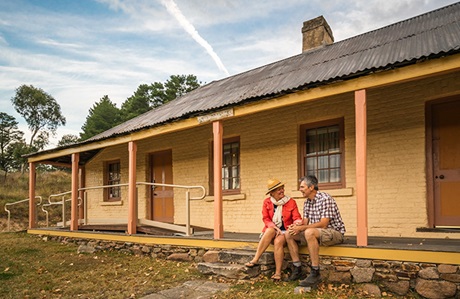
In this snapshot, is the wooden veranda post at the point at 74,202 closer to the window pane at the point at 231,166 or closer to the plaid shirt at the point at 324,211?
the window pane at the point at 231,166

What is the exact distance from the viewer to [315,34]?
1102 cm

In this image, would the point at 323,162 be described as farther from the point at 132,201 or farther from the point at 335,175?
the point at 132,201

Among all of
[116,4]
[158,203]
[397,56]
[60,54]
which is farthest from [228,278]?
[60,54]

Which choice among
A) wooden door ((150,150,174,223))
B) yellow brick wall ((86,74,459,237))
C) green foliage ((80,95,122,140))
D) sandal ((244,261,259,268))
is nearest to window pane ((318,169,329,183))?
yellow brick wall ((86,74,459,237))

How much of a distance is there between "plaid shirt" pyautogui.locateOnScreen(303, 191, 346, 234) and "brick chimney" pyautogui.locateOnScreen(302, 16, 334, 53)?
6547mm

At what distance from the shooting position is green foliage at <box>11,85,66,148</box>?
39.9m

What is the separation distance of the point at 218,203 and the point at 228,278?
156cm

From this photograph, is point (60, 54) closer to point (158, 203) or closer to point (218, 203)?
point (158, 203)

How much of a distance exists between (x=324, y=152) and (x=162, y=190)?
213 inches

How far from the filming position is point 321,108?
7.91 metres

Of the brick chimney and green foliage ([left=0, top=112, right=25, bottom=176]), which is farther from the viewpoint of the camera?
green foliage ([left=0, top=112, right=25, bottom=176])

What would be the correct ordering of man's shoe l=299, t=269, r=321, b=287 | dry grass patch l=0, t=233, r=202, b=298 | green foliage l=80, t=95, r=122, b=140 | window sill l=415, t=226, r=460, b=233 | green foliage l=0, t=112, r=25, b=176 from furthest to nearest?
green foliage l=80, t=95, r=122, b=140 < green foliage l=0, t=112, r=25, b=176 < window sill l=415, t=226, r=460, b=233 < dry grass patch l=0, t=233, r=202, b=298 < man's shoe l=299, t=269, r=321, b=287

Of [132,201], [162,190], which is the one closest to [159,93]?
[162,190]

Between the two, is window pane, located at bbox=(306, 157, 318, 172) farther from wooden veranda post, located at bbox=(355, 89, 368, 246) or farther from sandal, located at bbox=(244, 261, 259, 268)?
sandal, located at bbox=(244, 261, 259, 268)
